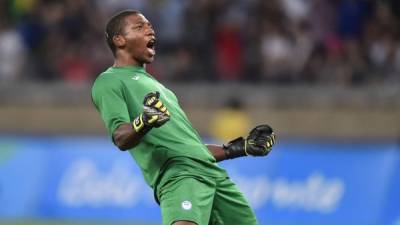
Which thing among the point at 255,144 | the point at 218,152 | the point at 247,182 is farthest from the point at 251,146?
the point at 247,182

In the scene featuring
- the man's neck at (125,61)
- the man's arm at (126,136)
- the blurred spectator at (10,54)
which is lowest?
the man's arm at (126,136)

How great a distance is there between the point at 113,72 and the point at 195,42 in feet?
30.7

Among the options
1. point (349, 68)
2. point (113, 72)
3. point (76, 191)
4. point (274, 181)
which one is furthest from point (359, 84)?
point (113, 72)

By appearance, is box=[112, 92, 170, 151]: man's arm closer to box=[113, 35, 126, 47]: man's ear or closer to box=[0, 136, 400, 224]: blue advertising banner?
box=[113, 35, 126, 47]: man's ear

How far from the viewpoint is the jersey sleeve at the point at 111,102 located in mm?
7383

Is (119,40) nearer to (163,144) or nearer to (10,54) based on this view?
(163,144)

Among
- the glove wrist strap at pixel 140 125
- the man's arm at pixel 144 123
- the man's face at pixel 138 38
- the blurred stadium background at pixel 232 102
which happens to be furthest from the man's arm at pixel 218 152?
the blurred stadium background at pixel 232 102

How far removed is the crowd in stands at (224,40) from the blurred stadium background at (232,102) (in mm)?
20

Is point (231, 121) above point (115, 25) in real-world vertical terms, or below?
above

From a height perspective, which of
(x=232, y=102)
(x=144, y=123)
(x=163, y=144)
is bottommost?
(x=144, y=123)

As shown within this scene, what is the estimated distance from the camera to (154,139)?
761 cm

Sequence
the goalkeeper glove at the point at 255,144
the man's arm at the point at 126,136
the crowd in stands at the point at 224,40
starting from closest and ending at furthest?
the man's arm at the point at 126,136 → the goalkeeper glove at the point at 255,144 → the crowd in stands at the point at 224,40

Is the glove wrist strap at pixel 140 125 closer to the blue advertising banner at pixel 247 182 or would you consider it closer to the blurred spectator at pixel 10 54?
the blue advertising banner at pixel 247 182

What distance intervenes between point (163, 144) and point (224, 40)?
9378 millimetres
